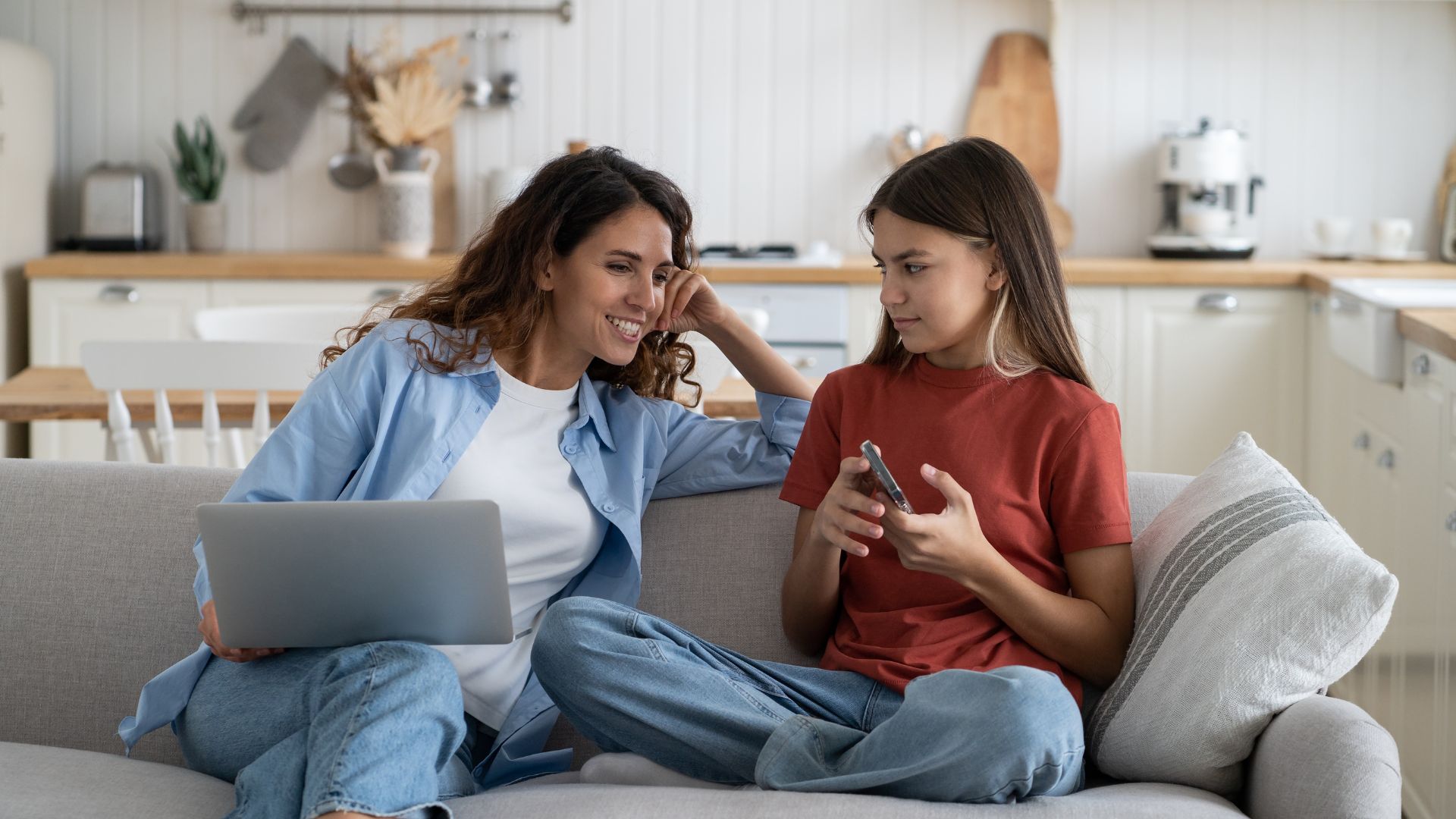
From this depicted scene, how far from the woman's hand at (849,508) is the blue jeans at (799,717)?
16 centimetres

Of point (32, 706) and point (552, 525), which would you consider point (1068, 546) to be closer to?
point (552, 525)

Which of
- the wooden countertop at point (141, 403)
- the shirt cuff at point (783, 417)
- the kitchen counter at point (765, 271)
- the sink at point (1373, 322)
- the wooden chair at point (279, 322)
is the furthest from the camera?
the kitchen counter at point (765, 271)

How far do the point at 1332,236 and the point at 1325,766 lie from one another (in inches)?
125

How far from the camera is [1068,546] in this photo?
156cm

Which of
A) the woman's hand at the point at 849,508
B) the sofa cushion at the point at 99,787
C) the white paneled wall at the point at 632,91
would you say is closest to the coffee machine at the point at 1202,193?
the white paneled wall at the point at 632,91

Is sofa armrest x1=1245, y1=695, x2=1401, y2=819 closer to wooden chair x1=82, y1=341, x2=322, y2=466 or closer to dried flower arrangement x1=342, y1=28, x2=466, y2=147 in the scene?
wooden chair x1=82, y1=341, x2=322, y2=466

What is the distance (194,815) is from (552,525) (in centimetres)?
51

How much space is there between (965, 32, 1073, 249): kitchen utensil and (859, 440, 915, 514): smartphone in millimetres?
3073

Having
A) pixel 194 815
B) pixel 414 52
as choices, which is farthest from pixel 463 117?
pixel 194 815

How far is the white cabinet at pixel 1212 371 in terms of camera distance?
3.80 metres

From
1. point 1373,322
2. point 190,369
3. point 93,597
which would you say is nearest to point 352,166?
point 190,369

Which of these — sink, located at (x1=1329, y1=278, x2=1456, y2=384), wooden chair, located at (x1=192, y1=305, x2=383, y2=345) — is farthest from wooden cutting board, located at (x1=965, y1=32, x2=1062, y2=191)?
wooden chair, located at (x1=192, y1=305, x2=383, y2=345)

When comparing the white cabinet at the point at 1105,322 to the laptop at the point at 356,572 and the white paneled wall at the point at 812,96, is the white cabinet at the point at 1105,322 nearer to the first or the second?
the white paneled wall at the point at 812,96

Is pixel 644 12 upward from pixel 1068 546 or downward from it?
upward
